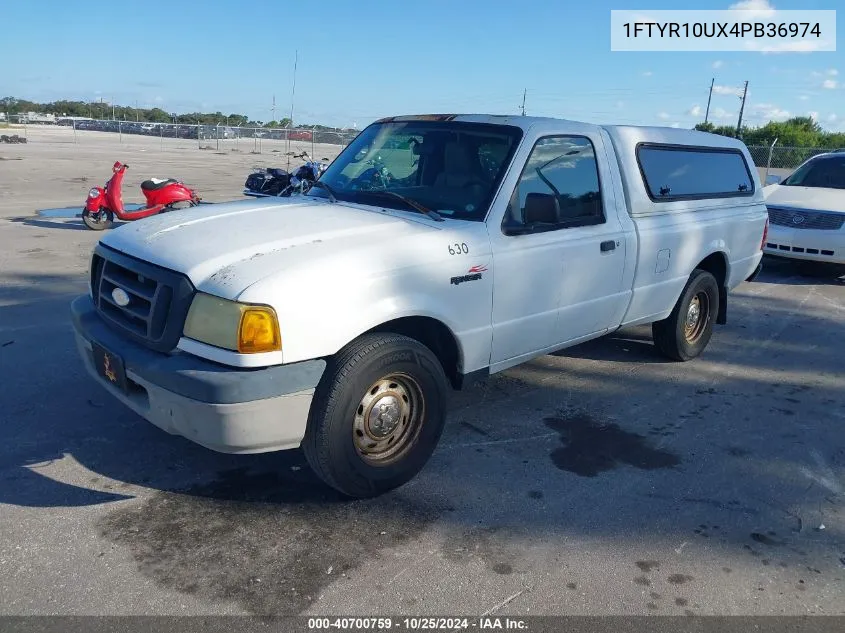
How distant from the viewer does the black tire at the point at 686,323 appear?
5812mm

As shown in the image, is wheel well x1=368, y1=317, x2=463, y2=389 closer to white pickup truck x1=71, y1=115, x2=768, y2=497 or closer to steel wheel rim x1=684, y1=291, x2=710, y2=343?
white pickup truck x1=71, y1=115, x2=768, y2=497

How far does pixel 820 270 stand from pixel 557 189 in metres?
8.12

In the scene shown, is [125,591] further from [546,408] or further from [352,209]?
[546,408]

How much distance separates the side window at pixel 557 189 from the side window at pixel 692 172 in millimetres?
671

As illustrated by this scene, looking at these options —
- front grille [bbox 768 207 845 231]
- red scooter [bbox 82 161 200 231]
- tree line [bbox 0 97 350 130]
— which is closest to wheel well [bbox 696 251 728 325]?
front grille [bbox 768 207 845 231]

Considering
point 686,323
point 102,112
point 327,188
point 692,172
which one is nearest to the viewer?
point 327,188

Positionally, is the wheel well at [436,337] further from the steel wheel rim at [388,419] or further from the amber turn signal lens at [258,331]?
the amber turn signal lens at [258,331]

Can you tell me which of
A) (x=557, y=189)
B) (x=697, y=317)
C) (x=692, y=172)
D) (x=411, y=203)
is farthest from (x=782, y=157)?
(x=411, y=203)

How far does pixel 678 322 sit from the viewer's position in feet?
19.1

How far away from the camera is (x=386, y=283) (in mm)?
3414

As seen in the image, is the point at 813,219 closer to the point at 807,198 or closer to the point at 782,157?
the point at 807,198

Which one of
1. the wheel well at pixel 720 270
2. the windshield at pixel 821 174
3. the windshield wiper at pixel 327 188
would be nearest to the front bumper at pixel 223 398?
the windshield wiper at pixel 327 188

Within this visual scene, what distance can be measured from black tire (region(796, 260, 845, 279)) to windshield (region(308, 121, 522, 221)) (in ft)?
26.2

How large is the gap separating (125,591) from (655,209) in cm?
417
